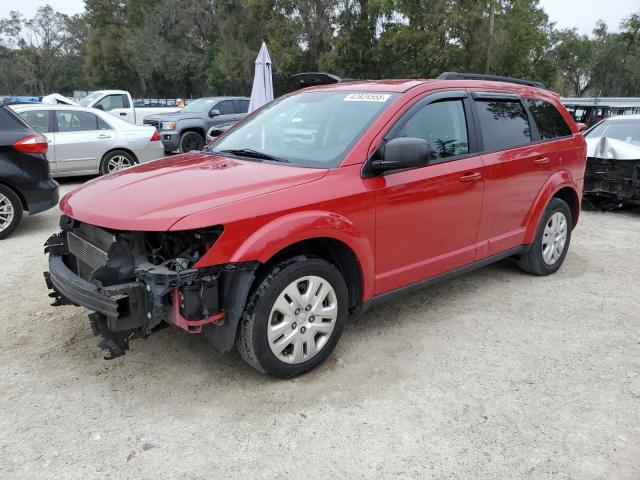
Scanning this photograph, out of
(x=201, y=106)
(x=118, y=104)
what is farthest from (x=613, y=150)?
(x=118, y=104)

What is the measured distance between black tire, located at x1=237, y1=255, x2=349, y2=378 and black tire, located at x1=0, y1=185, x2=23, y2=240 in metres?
4.46

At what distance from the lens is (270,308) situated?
300 centimetres

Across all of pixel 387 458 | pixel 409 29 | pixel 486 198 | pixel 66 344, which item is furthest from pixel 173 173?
pixel 409 29

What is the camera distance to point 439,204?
3834 mm

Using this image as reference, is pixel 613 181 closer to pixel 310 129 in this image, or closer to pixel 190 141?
pixel 310 129

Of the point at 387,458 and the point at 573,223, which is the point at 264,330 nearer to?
the point at 387,458

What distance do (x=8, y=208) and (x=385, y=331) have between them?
475cm

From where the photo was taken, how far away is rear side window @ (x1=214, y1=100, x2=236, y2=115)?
15050mm

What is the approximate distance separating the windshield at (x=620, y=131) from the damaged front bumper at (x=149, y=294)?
25.4ft

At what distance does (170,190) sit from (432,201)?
178cm

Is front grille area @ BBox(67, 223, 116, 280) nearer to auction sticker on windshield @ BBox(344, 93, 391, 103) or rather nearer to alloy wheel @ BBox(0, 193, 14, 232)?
auction sticker on windshield @ BBox(344, 93, 391, 103)

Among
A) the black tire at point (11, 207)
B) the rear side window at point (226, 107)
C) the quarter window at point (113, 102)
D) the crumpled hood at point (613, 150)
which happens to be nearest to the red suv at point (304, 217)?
the black tire at point (11, 207)

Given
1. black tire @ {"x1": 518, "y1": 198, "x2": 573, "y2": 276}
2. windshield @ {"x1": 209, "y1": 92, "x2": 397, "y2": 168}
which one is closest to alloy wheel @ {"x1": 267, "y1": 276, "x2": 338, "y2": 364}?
windshield @ {"x1": 209, "y1": 92, "x2": 397, "y2": 168}

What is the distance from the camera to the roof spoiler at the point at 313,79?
4935mm
